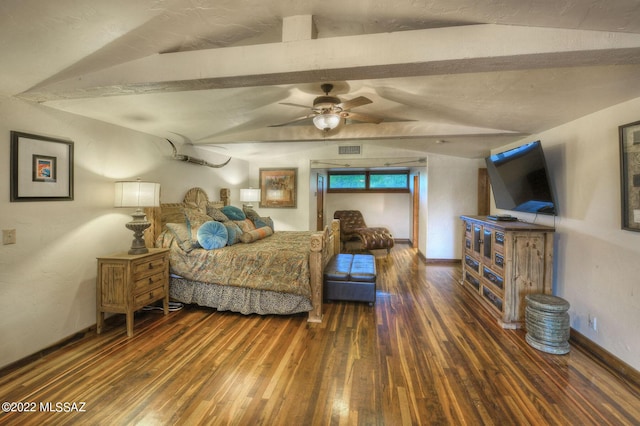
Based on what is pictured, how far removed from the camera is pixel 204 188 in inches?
181

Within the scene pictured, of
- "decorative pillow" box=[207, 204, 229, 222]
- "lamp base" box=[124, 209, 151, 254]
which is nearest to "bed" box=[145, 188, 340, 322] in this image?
"lamp base" box=[124, 209, 151, 254]

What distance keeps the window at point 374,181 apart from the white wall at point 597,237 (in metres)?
4.79

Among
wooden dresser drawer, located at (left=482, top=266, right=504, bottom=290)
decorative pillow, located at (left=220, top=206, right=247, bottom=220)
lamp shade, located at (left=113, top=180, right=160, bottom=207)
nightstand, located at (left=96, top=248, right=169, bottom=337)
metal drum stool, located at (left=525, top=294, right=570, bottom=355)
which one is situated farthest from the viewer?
decorative pillow, located at (left=220, top=206, right=247, bottom=220)

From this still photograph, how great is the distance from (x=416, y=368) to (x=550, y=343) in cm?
130

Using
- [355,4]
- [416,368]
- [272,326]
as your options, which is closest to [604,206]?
[416,368]

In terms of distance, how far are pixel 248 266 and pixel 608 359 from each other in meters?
3.34

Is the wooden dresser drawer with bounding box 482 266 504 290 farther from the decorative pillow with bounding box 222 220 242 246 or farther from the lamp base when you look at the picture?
the lamp base

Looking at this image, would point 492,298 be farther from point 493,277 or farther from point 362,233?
point 362,233

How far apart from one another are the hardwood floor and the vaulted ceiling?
206 cm

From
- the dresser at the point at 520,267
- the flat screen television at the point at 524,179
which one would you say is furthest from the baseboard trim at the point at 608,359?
the flat screen television at the point at 524,179

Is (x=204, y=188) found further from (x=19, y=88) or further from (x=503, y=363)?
(x=503, y=363)

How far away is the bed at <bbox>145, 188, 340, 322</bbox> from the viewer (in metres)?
2.95

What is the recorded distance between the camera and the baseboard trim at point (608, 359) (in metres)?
1.99

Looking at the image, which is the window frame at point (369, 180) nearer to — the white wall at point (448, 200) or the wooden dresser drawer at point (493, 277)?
the white wall at point (448, 200)
